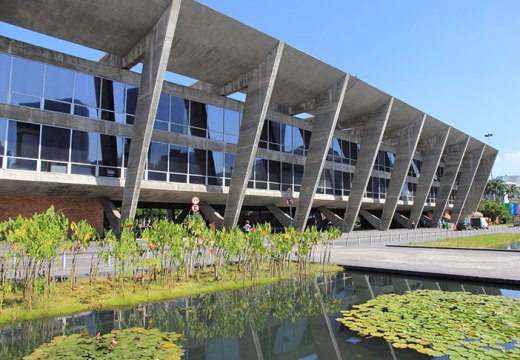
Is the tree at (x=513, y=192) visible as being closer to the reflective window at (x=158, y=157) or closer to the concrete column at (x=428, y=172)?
the concrete column at (x=428, y=172)

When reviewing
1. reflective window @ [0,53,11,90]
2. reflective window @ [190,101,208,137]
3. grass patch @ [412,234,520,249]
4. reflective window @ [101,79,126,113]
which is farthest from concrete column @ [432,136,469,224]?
reflective window @ [0,53,11,90]

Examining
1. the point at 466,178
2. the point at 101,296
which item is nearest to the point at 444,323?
the point at 101,296

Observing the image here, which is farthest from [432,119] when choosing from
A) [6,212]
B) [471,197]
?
[6,212]

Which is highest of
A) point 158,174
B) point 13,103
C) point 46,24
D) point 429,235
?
point 46,24

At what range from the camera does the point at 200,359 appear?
6.07m

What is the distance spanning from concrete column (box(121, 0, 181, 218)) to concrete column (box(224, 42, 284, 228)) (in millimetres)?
7374

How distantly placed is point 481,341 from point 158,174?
74.5ft

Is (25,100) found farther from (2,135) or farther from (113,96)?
(113,96)

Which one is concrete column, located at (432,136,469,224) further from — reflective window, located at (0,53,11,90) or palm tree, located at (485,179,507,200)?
palm tree, located at (485,179,507,200)

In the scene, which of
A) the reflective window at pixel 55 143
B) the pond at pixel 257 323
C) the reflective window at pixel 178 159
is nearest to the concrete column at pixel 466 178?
the reflective window at pixel 178 159

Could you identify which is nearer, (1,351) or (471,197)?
(1,351)

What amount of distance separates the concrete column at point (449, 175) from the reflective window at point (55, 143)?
51309mm

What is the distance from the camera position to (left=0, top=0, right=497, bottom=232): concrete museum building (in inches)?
810

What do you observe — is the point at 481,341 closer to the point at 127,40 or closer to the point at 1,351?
the point at 1,351
